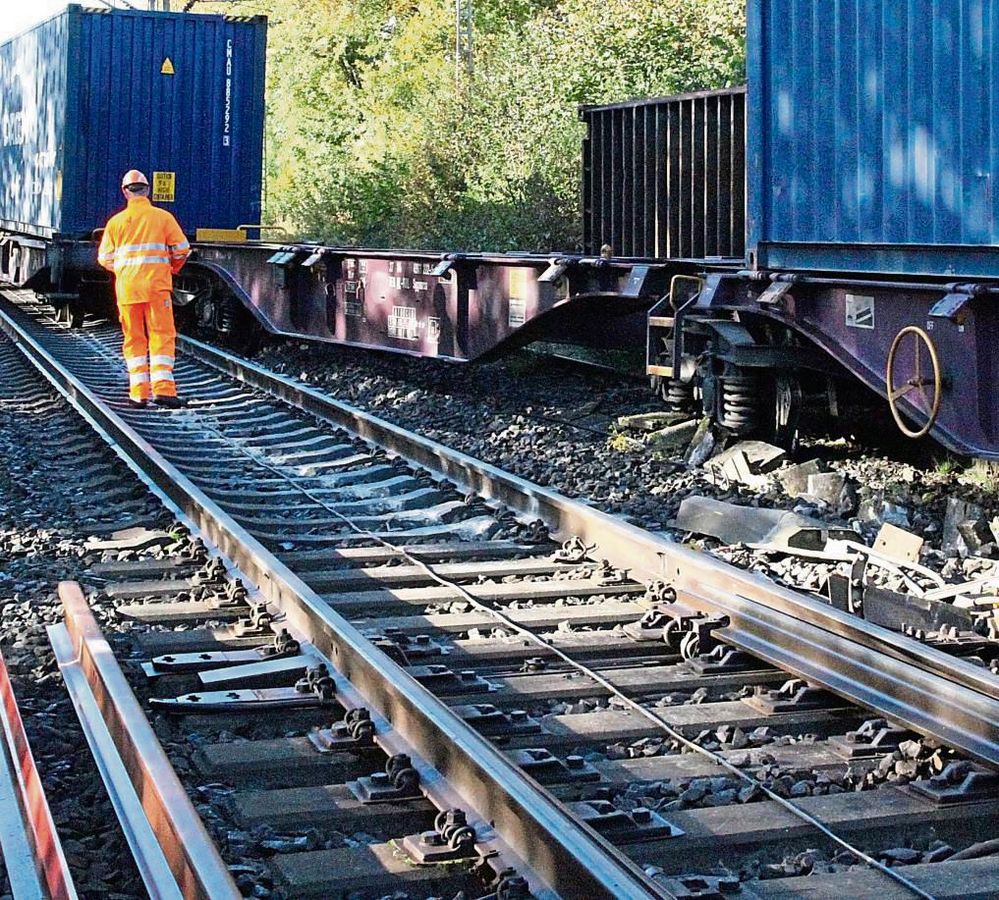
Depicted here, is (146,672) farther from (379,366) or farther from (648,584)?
(379,366)

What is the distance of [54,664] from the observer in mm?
5211

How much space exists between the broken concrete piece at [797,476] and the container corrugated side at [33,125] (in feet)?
41.5

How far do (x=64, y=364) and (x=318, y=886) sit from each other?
12.8m

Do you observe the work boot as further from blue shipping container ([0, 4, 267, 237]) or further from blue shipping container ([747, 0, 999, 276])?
blue shipping container ([0, 4, 267, 237])

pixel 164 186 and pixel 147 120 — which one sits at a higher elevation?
pixel 147 120

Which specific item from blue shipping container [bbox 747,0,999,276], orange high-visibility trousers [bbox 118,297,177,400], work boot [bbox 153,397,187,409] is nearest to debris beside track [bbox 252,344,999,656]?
blue shipping container [bbox 747,0,999,276]

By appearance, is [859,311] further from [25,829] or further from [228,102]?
[228,102]

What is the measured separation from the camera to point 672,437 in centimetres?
1020

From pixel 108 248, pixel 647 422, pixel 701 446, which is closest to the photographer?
pixel 701 446

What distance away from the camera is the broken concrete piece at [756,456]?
907 centimetres

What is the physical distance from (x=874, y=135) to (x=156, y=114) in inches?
486

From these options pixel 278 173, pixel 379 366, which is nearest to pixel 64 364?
pixel 379 366

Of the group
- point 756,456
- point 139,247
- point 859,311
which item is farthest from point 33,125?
point 859,311

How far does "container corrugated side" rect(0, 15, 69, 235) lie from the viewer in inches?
752
